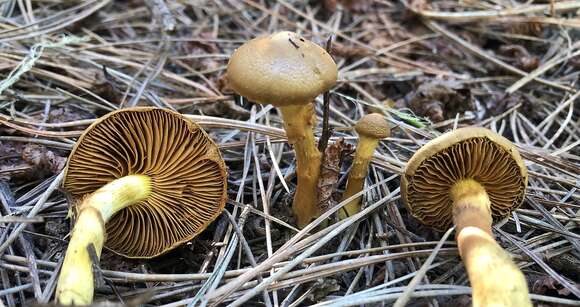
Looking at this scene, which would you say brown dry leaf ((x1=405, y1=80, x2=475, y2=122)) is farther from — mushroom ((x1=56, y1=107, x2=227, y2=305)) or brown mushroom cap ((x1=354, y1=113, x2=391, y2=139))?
mushroom ((x1=56, y1=107, x2=227, y2=305))

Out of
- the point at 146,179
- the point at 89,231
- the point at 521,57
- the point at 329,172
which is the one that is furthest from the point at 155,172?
the point at 521,57

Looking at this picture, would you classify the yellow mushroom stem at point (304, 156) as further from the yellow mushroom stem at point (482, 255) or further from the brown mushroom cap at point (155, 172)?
the yellow mushroom stem at point (482, 255)

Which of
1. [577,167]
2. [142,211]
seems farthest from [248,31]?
[577,167]

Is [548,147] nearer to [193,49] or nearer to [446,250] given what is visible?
[446,250]

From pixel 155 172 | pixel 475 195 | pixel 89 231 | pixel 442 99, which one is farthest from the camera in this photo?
pixel 442 99

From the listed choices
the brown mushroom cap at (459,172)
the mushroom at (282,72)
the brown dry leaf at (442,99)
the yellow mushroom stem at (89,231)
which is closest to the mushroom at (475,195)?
the brown mushroom cap at (459,172)

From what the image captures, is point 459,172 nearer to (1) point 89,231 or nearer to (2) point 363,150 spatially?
(2) point 363,150

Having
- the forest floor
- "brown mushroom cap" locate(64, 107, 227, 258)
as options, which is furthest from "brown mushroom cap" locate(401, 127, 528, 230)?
"brown mushroom cap" locate(64, 107, 227, 258)
